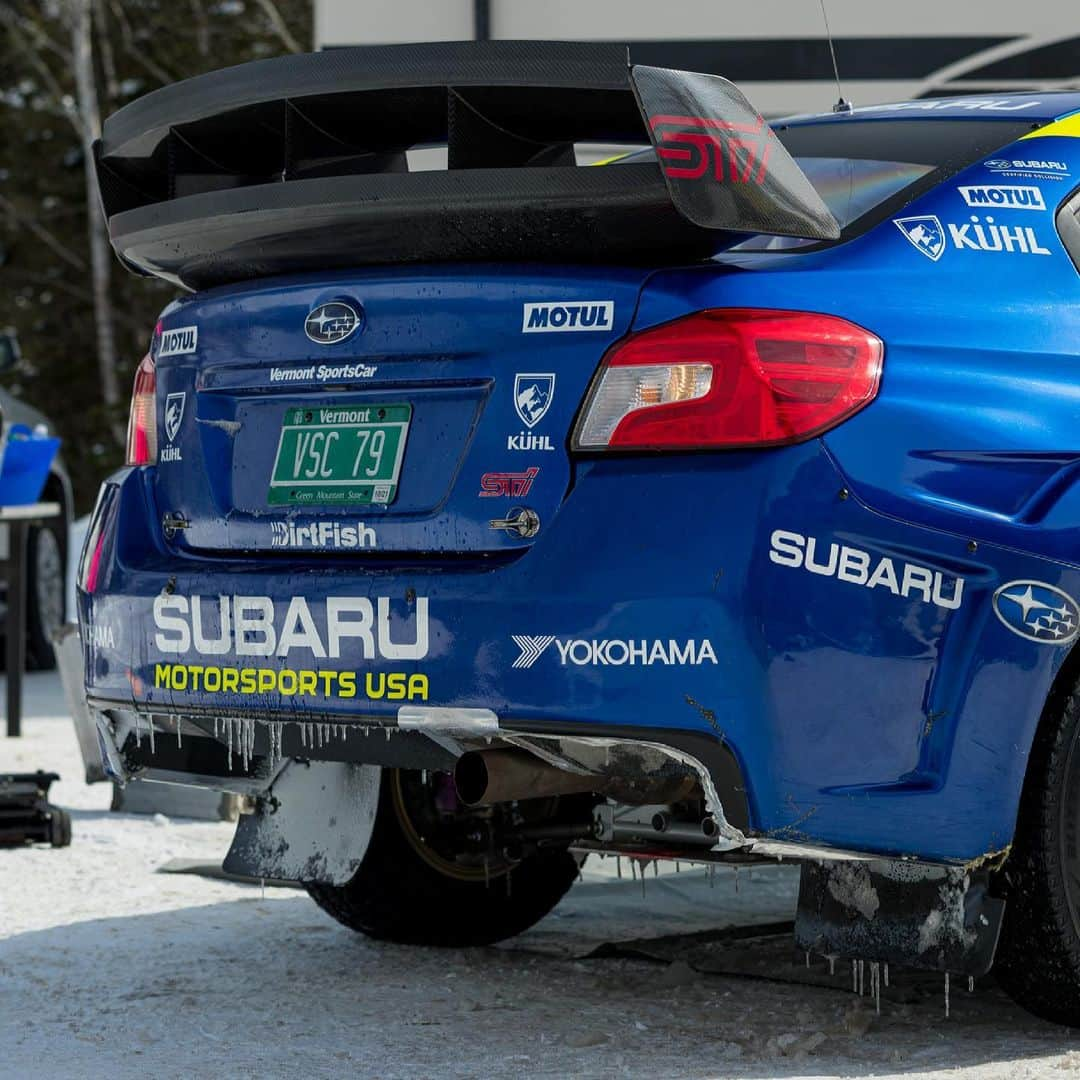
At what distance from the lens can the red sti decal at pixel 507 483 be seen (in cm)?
307

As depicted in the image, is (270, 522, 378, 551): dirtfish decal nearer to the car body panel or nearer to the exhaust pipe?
the car body panel

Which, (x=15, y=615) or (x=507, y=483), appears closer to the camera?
(x=507, y=483)

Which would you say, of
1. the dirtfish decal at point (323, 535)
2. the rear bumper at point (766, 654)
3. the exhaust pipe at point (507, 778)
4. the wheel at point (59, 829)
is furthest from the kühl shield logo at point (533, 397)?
the wheel at point (59, 829)

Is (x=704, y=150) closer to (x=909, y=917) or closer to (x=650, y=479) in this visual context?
(x=650, y=479)

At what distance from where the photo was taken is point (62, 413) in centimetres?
2545

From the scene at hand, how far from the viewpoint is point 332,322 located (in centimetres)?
335

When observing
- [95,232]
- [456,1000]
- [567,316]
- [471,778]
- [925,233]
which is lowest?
[456,1000]

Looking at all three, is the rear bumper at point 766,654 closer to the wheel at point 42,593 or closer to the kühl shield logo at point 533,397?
the kühl shield logo at point 533,397

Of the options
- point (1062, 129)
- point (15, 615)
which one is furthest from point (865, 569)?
point (15, 615)

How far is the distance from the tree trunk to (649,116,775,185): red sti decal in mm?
20222

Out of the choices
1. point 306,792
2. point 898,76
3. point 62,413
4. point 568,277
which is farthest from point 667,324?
point 62,413

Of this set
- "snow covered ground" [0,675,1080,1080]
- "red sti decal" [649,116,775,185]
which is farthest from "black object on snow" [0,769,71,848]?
"red sti decal" [649,116,775,185]

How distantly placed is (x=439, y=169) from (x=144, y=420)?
0.87m

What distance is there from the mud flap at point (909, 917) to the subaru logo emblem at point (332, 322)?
1149 mm
